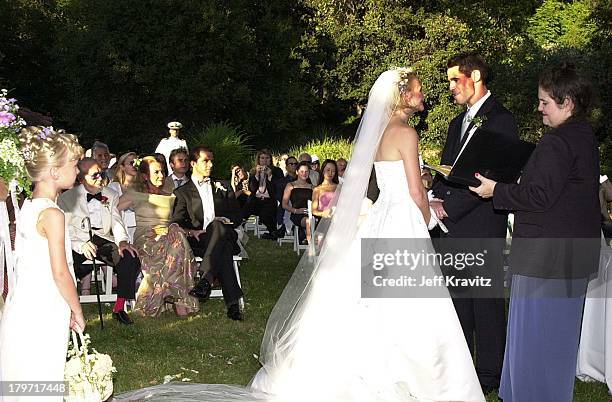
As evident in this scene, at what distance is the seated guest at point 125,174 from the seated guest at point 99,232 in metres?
0.32

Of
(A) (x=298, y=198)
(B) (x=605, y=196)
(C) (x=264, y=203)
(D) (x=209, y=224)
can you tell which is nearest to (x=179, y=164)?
(D) (x=209, y=224)

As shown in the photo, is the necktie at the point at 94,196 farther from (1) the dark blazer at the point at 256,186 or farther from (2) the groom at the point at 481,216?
A: (1) the dark blazer at the point at 256,186

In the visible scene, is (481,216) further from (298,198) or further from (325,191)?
(298,198)

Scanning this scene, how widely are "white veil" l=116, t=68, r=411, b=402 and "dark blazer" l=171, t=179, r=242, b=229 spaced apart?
329cm

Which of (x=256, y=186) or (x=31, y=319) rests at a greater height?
(x=256, y=186)

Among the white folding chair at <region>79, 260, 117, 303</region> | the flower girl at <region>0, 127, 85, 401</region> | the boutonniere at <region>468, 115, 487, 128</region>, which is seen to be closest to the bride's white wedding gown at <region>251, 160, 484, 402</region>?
the boutonniere at <region>468, 115, 487, 128</region>

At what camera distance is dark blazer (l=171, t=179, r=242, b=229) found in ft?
29.9

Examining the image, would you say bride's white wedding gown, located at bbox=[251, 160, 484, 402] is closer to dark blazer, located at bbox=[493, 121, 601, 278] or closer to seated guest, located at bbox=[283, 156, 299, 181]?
dark blazer, located at bbox=[493, 121, 601, 278]

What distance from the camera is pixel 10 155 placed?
4219 mm

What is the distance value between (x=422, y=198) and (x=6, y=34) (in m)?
31.7

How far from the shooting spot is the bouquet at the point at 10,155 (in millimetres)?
4215

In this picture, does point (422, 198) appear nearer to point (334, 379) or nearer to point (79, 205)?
point (334, 379)

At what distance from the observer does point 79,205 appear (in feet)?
28.3

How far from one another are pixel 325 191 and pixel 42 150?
7879mm
